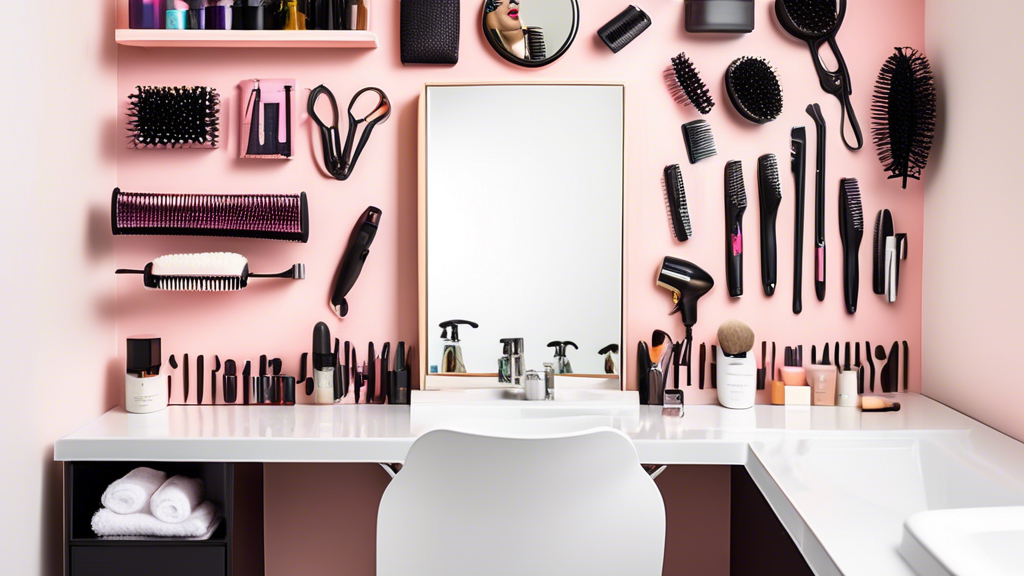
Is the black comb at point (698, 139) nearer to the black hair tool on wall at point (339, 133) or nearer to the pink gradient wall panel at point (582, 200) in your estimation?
the pink gradient wall panel at point (582, 200)

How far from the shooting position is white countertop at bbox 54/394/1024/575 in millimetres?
1355

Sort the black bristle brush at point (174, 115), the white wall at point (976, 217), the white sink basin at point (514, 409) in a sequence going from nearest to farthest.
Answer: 1. the white wall at point (976, 217)
2. the white sink basin at point (514, 409)
3. the black bristle brush at point (174, 115)

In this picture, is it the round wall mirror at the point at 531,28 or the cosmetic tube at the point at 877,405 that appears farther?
the round wall mirror at the point at 531,28

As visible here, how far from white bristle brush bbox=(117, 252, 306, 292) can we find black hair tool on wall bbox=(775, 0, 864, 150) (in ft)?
4.61

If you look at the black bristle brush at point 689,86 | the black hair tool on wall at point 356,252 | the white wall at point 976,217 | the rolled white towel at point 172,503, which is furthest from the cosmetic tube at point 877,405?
the rolled white towel at point 172,503

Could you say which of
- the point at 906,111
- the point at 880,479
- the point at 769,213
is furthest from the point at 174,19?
the point at 880,479

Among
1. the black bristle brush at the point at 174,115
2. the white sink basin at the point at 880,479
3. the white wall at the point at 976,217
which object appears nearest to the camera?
the white sink basin at the point at 880,479

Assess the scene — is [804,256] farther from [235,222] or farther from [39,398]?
[39,398]

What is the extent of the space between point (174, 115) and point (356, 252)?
516 millimetres

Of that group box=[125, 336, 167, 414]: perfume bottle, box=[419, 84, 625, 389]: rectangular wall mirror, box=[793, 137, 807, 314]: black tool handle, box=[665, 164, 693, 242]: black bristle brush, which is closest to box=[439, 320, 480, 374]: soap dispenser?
box=[419, 84, 625, 389]: rectangular wall mirror

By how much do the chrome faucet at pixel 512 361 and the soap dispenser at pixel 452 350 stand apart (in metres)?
0.10

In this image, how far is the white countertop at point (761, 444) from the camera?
1.36 meters

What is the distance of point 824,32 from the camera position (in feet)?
6.12

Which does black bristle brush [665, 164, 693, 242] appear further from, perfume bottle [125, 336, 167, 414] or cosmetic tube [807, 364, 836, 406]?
perfume bottle [125, 336, 167, 414]
